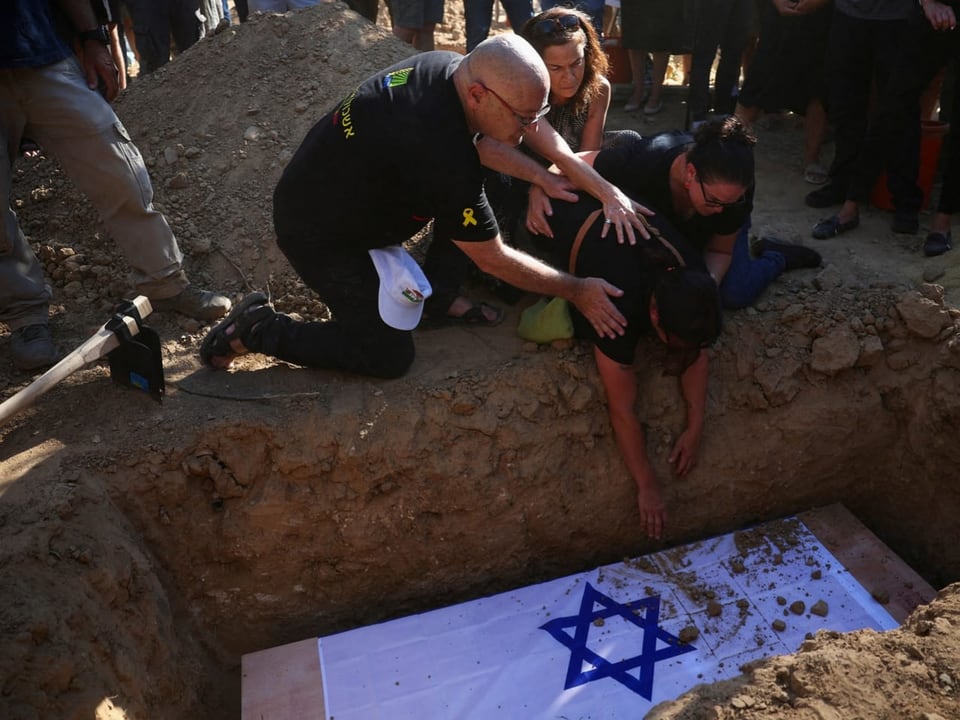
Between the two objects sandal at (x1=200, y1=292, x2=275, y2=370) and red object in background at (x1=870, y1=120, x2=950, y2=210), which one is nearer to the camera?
sandal at (x1=200, y1=292, x2=275, y2=370)

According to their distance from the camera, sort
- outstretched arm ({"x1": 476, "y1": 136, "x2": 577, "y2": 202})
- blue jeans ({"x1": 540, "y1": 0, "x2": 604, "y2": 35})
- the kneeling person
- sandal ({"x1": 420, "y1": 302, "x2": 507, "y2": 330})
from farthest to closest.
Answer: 1. blue jeans ({"x1": 540, "y1": 0, "x2": 604, "y2": 35})
2. sandal ({"x1": 420, "y1": 302, "x2": 507, "y2": 330})
3. outstretched arm ({"x1": 476, "y1": 136, "x2": 577, "y2": 202})
4. the kneeling person

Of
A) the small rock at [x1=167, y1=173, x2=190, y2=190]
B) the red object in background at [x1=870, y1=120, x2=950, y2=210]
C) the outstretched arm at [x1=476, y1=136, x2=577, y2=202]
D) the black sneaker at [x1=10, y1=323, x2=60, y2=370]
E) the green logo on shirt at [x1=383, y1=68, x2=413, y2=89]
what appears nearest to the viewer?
the green logo on shirt at [x1=383, y1=68, x2=413, y2=89]

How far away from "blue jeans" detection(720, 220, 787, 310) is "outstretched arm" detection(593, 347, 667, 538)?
62 cm

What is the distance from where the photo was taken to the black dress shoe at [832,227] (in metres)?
4.32

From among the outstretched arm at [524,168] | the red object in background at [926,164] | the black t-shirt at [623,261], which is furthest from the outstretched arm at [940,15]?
the outstretched arm at [524,168]

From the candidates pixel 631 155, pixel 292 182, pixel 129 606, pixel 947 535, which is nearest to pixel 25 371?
pixel 129 606

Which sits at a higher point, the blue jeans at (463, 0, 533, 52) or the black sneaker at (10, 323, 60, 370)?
the blue jeans at (463, 0, 533, 52)

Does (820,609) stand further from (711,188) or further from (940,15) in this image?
(940,15)

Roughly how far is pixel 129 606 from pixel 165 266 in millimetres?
1465

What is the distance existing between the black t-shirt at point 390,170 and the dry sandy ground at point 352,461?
0.70 meters

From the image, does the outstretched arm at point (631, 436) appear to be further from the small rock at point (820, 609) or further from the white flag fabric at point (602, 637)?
the small rock at point (820, 609)

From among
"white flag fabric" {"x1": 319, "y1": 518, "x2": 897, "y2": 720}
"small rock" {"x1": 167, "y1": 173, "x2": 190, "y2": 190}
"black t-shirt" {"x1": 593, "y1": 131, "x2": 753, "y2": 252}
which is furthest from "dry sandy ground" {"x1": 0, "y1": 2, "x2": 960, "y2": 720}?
"black t-shirt" {"x1": 593, "y1": 131, "x2": 753, "y2": 252}

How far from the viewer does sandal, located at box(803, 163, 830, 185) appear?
498cm

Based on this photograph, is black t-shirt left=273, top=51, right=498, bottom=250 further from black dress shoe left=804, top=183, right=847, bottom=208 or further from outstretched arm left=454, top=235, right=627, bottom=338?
black dress shoe left=804, top=183, right=847, bottom=208
